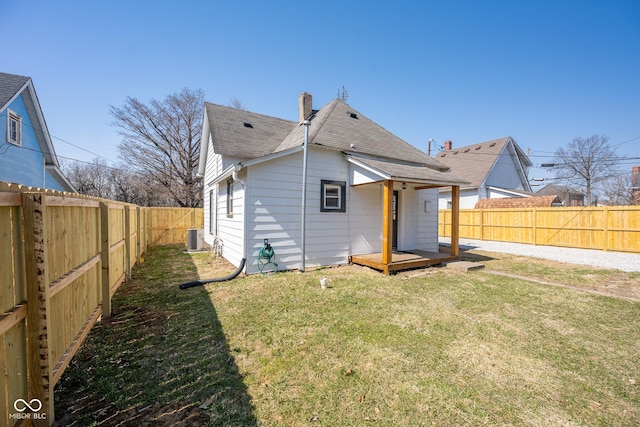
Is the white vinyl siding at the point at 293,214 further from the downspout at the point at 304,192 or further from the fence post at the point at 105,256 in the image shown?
the fence post at the point at 105,256

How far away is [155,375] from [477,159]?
83.6 feet

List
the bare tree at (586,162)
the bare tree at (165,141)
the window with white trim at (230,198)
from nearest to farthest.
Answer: the window with white trim at (230,198) → the bare tree at (165,141) → the bare tree at (586,162)

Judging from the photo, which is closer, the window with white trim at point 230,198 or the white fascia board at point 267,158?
the white fascia board at point 267,158

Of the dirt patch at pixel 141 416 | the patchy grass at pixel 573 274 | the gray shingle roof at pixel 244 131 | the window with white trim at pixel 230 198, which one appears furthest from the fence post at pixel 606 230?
the dirt patch at pixel 141 416

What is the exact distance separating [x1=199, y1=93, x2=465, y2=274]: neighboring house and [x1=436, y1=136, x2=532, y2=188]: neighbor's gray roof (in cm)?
1259

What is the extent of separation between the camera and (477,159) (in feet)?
73.7

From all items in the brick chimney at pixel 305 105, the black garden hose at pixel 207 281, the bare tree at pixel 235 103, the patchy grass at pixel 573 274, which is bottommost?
the patchy grass at pixel 573 274

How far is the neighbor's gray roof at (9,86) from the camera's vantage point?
9867mm

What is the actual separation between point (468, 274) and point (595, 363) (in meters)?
4.34

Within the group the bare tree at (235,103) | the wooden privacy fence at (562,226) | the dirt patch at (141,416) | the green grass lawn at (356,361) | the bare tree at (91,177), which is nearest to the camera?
the dirt patch at (141,416)

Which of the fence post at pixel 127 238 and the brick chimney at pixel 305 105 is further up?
the brick chimney at pixel 305 105

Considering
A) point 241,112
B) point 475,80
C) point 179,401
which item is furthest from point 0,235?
point 475,80

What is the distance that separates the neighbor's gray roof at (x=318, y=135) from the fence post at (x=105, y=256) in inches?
207

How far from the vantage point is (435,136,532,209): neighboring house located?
67.4 ft
